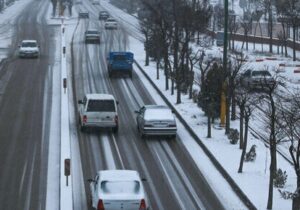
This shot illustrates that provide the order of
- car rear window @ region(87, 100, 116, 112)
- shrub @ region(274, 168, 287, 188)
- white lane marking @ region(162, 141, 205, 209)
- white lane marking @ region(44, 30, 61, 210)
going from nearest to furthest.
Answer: white lane marking @ region(44, 30, 61, 210) → white lane marking @ region(162, 141, 205, 209) → shrub @ region(274, 168, 287, 188) → car rear window @ region(87, 100, 116, 112)

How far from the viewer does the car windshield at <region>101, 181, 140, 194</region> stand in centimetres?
1945

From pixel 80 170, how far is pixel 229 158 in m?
5.63

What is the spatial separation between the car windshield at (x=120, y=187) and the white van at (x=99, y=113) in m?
12.6

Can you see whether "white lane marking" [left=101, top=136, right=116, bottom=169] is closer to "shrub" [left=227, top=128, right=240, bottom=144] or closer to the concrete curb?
the concrete curb

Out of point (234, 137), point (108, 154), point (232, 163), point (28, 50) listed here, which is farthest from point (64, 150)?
point (28, 50)

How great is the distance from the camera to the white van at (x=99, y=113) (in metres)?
32.2

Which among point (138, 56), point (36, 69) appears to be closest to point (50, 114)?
point (36, 69)

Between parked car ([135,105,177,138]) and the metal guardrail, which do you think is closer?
the metal guardrail

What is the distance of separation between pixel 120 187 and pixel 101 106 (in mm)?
13267

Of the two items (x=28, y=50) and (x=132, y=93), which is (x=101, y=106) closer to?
(x=132, y=93)

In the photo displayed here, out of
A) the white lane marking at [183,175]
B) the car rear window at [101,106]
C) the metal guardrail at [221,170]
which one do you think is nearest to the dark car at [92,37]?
the metal guardrail at [221,170]

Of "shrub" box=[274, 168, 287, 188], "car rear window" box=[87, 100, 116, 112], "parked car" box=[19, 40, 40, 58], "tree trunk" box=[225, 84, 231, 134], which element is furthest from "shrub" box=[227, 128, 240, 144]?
"parked car" box=[19, 40, 40, 58]

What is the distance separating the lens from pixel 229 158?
27859 mm

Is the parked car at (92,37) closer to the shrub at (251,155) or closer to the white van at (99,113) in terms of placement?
the white van at (99,113)
